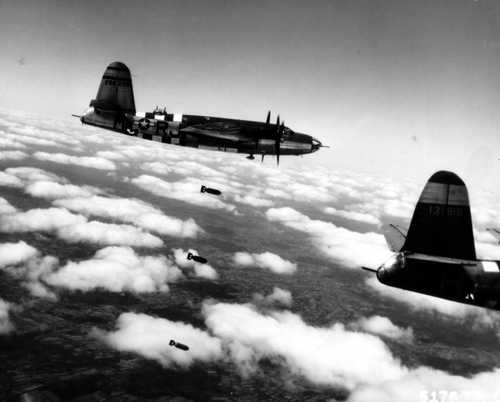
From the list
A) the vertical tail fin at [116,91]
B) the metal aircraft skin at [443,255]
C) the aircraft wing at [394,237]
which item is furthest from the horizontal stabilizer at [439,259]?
the vertical tail fin at [116,91]

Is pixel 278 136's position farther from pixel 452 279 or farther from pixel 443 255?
pixel 452 279

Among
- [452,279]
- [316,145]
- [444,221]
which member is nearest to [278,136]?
[316,145]

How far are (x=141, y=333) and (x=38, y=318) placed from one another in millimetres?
59530

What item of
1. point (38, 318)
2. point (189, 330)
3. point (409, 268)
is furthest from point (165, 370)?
point (409, 268)

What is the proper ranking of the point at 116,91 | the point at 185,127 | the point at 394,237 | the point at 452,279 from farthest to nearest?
the point at 116,91 → the point at 185,127 → the point at 394,237 → the point at 452,279

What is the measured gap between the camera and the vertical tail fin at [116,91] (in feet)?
104

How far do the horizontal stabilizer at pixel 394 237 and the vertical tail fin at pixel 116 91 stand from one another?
28816 millimetres

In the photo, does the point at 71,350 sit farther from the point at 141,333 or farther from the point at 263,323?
the point at 263,323

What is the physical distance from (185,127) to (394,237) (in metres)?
23.0

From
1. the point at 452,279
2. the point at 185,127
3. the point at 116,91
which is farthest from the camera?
the point at 116,91

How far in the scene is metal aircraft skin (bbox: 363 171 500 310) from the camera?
14398 millimetres

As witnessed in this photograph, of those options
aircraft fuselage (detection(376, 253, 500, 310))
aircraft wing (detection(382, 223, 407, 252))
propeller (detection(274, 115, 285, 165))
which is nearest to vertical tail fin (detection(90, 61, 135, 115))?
propeller (detection(274, 115, 285, 165))

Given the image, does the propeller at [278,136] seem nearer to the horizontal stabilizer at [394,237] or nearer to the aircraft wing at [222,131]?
the aircraft wing at [222,131]

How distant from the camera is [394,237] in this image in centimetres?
1525
